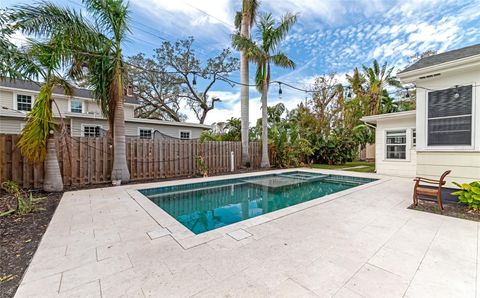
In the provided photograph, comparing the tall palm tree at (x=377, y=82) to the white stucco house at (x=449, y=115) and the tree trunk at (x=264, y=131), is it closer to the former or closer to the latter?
the tree trunk at (x=264, y=131)

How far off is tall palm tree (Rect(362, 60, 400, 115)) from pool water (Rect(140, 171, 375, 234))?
31.1 ft

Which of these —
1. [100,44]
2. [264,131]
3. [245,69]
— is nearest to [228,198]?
[264,131]

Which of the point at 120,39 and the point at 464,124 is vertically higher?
the point at 120,39

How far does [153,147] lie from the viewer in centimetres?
893

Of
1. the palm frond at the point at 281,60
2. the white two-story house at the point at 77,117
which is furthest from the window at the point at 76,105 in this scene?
the palm frond at the point at 281,60

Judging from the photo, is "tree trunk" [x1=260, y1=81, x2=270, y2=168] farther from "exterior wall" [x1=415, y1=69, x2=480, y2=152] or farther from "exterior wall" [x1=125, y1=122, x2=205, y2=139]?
"exterior wall" [x1=415, y1=69, x2=480, y2=152]

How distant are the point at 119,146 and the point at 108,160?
843mm

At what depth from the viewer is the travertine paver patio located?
2002 millimetres

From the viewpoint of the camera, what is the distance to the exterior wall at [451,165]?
4633 mm

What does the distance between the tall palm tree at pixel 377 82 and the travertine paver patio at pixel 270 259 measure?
46.4ft

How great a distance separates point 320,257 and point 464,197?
14.5ft

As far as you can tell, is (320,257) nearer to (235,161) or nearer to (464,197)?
(464,197)

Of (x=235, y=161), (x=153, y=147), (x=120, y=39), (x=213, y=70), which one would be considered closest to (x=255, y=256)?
(x=153, y=147)

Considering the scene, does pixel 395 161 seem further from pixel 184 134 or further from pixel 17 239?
pixel 184 134
